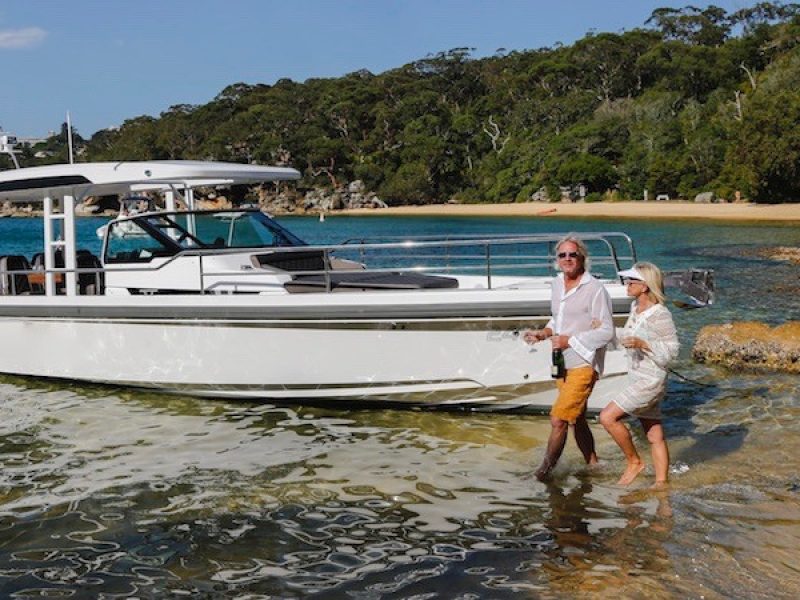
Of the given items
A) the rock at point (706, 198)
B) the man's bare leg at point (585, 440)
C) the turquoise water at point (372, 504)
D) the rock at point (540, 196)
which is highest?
the rock at point (540, 196)

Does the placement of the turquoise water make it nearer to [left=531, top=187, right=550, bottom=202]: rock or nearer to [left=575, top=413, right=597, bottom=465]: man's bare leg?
[left=575, top=413, right=597, bottom=465]: man's bare leg

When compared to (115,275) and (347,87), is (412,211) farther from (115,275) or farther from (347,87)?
(115,275)

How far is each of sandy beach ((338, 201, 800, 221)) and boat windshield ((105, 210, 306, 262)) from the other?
44.6m

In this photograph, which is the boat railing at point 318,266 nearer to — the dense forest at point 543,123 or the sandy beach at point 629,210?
the sandy beach at point 629,210

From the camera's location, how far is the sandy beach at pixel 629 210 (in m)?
52.0

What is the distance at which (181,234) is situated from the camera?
35.8 feet

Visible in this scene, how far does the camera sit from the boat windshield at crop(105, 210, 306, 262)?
425 inches

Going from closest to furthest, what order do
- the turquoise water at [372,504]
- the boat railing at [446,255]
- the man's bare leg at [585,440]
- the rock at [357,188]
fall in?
the turquoise water at [372,504] < the man's bare leg at [585,440] < the boat railing at [446,255] < the rock at [357,188]

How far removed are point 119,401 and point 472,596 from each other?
6236 mm

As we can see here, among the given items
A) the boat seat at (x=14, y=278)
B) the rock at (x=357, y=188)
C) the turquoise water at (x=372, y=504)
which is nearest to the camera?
the turquoise water at (x=372, y=504)

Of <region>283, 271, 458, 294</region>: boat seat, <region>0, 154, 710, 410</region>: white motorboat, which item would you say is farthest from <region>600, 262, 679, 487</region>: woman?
<region>283, 271, 458, 294</region>: boat seat

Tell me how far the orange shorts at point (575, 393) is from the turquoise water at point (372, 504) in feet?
2.26

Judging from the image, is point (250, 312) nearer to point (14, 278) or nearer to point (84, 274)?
point (84, 274)

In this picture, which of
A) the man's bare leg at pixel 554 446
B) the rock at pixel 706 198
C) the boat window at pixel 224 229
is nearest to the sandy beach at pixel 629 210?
the rock at pixel 706 198
